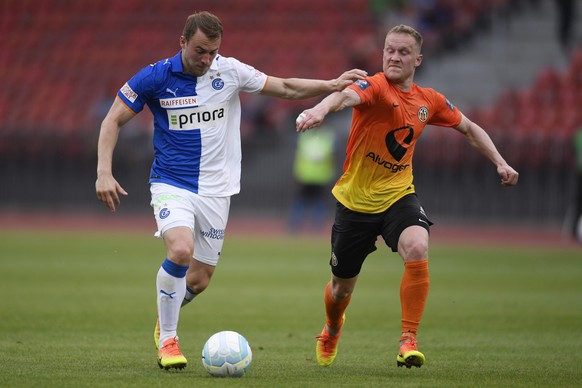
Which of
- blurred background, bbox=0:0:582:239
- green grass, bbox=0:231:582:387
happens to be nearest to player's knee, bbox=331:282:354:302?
green grass, bbox=0:231:582:387

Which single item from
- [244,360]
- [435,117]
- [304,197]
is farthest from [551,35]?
[244,360]

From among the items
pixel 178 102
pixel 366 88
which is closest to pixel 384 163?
pixel 366 88

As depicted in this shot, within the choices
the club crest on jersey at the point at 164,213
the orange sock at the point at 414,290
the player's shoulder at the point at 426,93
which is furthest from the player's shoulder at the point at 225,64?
the orange sock at the point at 414,290

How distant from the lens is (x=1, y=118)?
2931 cm

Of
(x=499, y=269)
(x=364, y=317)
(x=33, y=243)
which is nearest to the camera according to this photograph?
(x=364, y=317)

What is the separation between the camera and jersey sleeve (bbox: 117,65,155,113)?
293 inches

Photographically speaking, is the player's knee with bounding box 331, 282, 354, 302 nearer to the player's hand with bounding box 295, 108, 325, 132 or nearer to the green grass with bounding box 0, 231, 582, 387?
the green grass with bounding box 0, 231, 582, 387

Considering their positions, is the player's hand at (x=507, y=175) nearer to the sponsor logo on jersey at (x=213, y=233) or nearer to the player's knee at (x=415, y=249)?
the player's knee at (x=415, y=249)

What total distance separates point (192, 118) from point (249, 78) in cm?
56

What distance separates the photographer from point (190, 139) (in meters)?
7.57

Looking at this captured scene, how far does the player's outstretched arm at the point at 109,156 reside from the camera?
7.03 meters

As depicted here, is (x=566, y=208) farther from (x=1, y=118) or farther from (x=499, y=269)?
(x=1, y=118)

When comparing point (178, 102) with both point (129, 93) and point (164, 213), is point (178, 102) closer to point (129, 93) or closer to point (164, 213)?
point (129, 93)

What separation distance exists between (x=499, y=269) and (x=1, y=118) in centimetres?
1809
